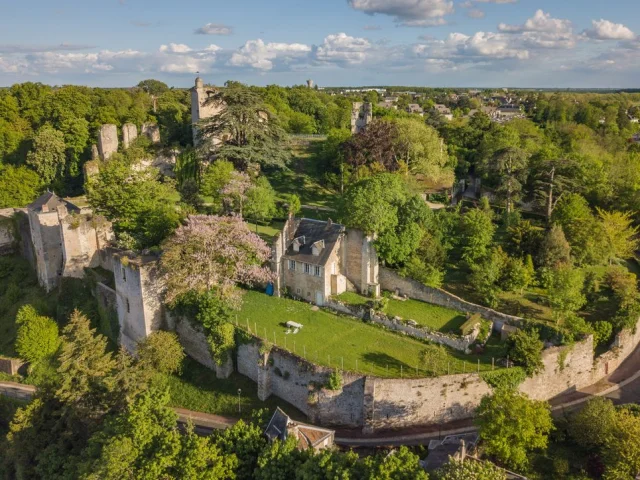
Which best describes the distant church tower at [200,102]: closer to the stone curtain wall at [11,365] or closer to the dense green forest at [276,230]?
the dense green forest at [276,230]

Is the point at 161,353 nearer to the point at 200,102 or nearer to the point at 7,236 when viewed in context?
the point at 7,236

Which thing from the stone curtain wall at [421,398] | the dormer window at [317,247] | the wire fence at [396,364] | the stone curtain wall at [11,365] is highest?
the dormer window at [317,247]

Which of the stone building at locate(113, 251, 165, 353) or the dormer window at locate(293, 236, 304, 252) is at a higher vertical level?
the dormer window at locate(293, 236, 304, 252)

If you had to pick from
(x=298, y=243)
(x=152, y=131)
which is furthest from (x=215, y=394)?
(x=152, y=131)

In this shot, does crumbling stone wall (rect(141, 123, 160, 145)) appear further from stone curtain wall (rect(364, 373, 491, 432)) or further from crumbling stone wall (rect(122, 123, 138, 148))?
stone curtain wall (rect(364, 373, 491, 432))

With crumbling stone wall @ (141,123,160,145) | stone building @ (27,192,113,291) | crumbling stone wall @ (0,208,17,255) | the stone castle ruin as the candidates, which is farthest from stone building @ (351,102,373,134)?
crumbling stone wall @ (0,208,17,255)

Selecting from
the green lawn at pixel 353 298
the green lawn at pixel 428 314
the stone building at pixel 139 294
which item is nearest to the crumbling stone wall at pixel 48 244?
the stone building at pixel 139 294
